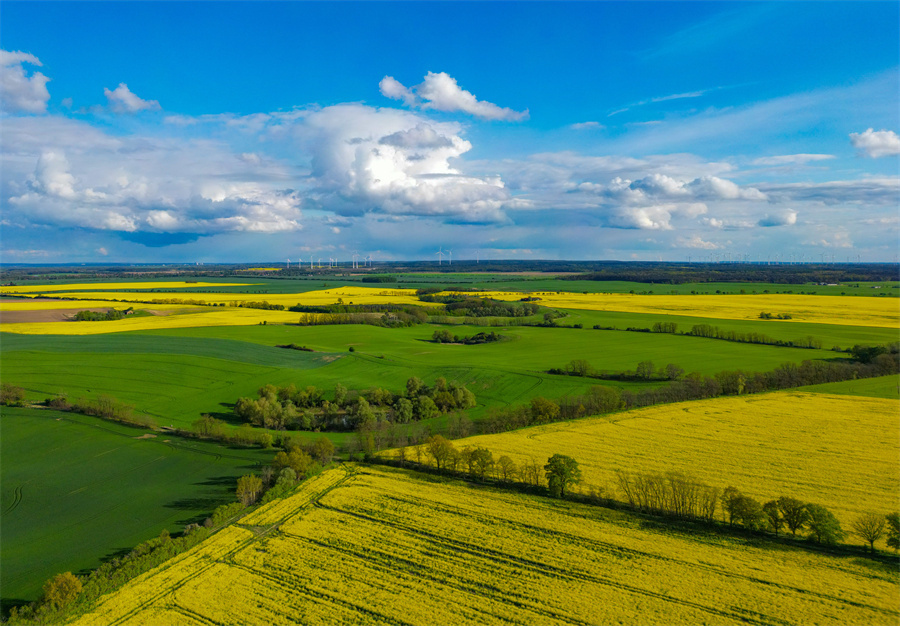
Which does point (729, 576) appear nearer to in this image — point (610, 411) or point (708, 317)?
point (610, 411)

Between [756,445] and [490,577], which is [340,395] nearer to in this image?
[490,577]

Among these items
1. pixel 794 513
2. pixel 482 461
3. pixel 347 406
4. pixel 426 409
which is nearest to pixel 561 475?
pixel 482 461

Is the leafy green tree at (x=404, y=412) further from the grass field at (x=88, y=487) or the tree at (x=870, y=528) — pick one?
the tree at (x=870, y=528)

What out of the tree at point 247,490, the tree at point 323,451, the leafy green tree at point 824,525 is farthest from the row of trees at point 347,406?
the leafy green tree at point 824,525

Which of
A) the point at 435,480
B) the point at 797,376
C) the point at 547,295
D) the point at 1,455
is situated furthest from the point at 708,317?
the point at 1,455

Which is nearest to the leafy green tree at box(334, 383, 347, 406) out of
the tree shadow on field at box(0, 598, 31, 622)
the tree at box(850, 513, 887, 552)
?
the tree shadow on field at box(0, 598, 31, 622)

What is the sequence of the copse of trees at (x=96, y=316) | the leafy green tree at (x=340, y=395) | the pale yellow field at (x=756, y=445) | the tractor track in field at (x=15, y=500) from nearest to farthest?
the pale yellow field at (x=756, y=445) → the tractor track in field at (x=15, y=500) → the leafy green tree at (x=340, y=395) → the copse of trees at (x=96, y=316)
